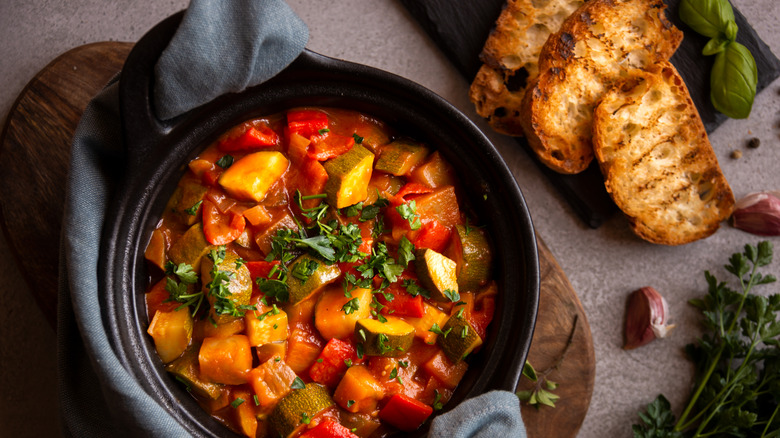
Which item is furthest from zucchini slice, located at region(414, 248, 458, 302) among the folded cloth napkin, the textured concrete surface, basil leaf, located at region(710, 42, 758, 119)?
basil leaf, located at region(710, 42, 758, 119)

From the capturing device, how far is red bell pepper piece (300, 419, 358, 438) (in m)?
2.62

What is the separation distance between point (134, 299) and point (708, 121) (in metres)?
3.15

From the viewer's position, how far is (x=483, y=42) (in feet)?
11.3

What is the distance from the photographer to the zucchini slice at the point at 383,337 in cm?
257

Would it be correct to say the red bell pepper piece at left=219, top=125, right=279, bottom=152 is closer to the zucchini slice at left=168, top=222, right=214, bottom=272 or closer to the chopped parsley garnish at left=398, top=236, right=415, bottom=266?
the zucchini slice at left=168, top=222, right=214, bottom=272

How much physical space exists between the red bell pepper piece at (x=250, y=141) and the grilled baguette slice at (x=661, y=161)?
1723 millimetres

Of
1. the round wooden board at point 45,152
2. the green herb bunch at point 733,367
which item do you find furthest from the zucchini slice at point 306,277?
the green herb bunch at point 733,367

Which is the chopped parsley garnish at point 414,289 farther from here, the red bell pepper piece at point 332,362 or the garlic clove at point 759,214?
the garlic clove at point 759,214

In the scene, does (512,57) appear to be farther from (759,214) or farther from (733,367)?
(733,367)

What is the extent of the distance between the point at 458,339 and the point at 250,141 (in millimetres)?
1258

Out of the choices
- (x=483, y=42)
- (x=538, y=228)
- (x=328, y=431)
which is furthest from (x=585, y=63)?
(x=328, y=431)

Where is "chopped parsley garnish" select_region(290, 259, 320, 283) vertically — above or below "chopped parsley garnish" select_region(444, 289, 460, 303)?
above

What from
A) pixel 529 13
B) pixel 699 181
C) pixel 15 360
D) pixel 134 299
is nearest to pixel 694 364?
pixel 699 181

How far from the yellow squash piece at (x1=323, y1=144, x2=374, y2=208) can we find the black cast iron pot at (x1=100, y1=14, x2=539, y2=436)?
0.88 feet
